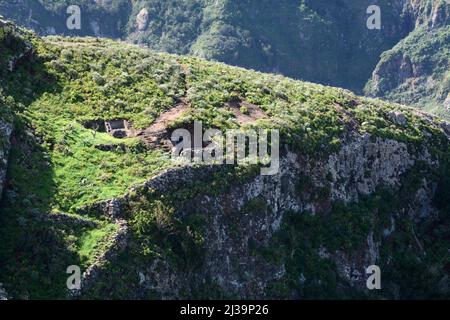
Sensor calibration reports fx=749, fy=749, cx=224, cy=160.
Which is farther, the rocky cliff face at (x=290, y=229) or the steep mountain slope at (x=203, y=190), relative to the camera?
the rocky cliff face at (x=290, y=229)

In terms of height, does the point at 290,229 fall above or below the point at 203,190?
below

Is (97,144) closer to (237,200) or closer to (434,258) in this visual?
(237,200)

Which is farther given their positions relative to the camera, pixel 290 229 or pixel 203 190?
pixel 290 229

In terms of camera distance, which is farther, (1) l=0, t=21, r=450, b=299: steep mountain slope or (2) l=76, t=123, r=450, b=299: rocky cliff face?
(2) l=76, t=123, r=450, b=299: rocky cliff face

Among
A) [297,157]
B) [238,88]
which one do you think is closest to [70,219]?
[297,157]
